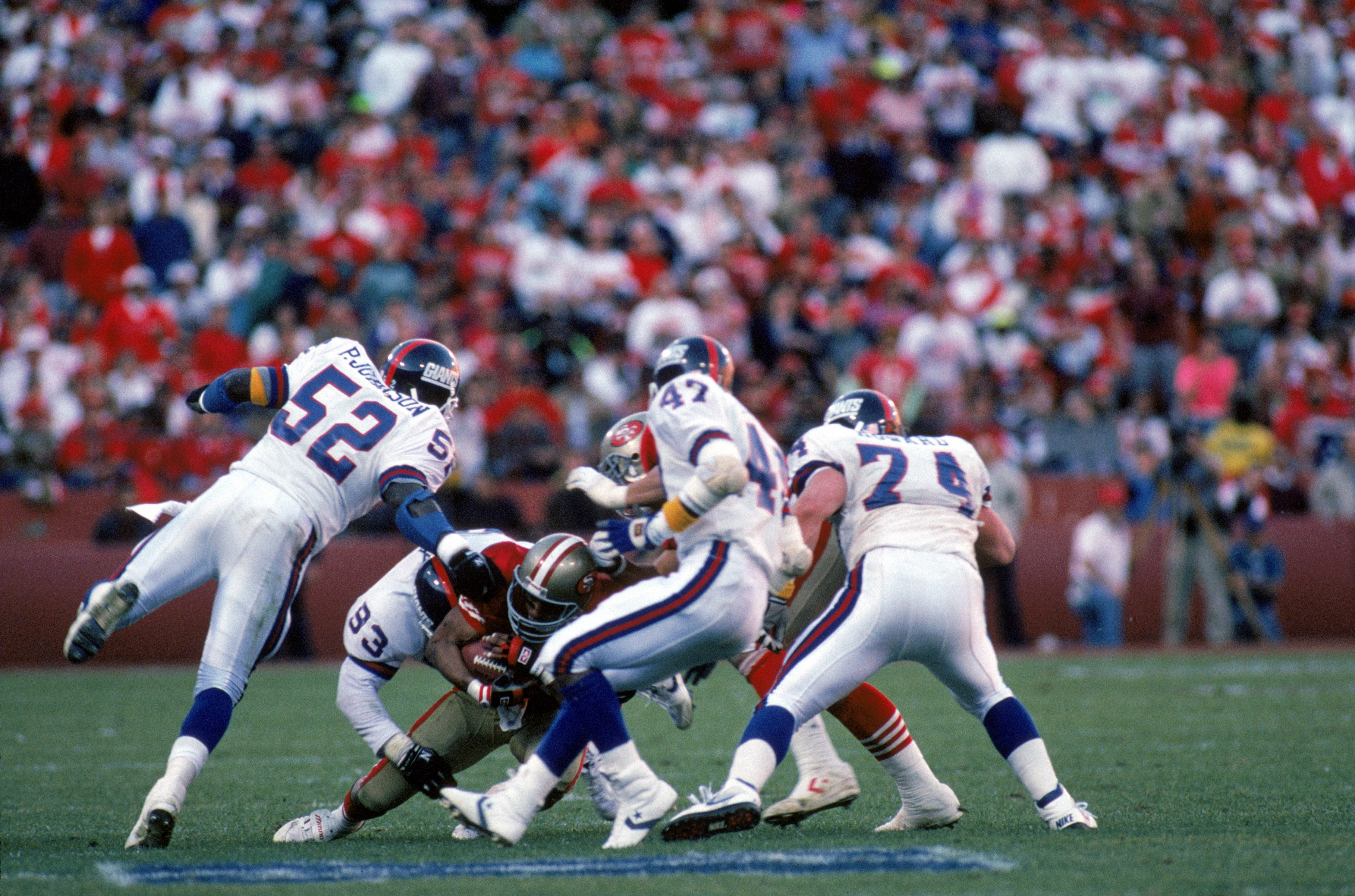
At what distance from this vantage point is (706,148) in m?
15.5

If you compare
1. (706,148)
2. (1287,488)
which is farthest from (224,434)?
(1287,488)

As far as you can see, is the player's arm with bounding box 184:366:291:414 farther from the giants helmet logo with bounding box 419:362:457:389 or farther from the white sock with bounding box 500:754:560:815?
the white sock with bounding box 500:754:560:815

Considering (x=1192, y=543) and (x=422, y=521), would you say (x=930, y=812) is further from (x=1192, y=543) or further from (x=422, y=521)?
(x=1192, y=543)

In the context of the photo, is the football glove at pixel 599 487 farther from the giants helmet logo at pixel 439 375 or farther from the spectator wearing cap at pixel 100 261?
the spectator wearing cap at pixel 100 261

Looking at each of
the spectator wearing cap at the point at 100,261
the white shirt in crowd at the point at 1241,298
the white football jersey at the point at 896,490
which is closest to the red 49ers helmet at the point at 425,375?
the white football jersey at the point at 896,490

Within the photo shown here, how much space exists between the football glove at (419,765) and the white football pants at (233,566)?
0.59 meters

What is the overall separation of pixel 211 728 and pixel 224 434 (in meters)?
7.36

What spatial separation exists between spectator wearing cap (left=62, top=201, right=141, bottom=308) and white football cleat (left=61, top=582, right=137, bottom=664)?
9016mm

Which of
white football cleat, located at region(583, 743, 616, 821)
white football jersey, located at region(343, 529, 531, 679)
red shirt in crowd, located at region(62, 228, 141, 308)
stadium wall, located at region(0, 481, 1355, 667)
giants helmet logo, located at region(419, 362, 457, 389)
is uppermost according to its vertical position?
giants helmet logo, located at region(419, 362, 457, 389)

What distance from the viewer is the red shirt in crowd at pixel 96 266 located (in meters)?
13.6

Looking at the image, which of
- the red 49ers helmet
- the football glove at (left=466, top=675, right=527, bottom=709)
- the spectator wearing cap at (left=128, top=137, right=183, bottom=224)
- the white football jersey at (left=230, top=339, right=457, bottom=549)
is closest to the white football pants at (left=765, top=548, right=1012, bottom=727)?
the football glove at (left=466, top=675, right=527, bottom=709)

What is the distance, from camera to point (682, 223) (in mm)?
14969

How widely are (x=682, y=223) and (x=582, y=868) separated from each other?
11.0m

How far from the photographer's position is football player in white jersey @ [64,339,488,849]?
5.26m
